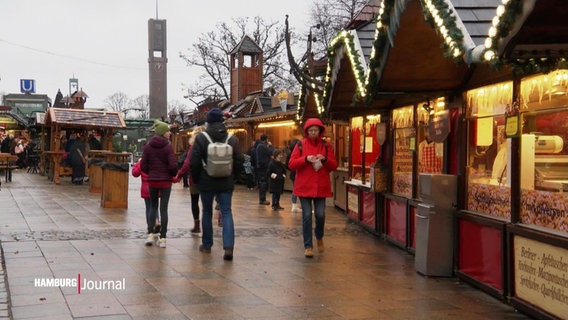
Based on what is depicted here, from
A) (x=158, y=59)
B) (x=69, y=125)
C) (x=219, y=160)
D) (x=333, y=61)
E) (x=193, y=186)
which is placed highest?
(x=158, y=59)

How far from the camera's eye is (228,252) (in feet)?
A: 26.8

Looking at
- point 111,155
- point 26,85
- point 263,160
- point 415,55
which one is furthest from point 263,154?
point 26,85

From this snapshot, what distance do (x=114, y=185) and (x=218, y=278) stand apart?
7834 mm

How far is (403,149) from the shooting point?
10.1 m

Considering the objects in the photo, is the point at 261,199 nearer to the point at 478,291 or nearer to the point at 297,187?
the point at 297,187

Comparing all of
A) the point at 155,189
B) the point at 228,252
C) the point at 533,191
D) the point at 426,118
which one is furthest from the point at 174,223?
the point at 533,191

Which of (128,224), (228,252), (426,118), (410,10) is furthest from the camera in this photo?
(128,224)

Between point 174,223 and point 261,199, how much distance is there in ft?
15.1

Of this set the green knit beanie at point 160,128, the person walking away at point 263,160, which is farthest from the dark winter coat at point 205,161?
the person walking away at point 263,160

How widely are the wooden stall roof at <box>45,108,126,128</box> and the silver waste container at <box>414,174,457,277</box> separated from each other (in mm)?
17671

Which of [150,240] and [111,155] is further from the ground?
[111,155]

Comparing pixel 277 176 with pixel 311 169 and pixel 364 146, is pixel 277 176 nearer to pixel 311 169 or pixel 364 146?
pixel 364 146

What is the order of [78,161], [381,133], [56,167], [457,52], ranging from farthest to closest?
[56,167] < [78,161] < [381,133] < [457,52]

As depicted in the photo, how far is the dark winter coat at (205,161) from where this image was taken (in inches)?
323
